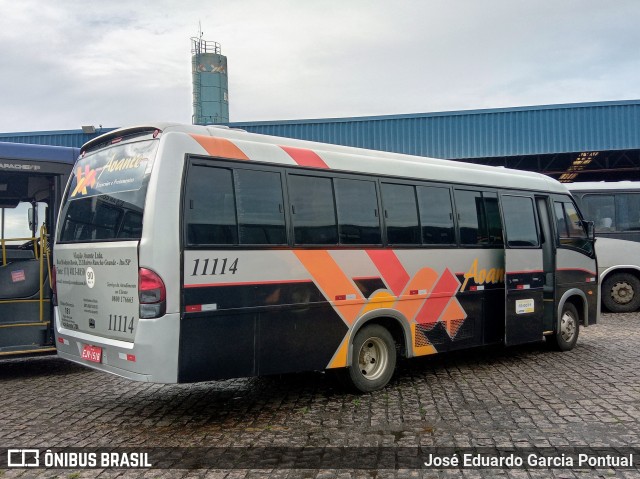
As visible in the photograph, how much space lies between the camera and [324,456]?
510 centimetres

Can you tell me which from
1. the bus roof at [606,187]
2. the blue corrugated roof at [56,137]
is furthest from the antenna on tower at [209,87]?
the bus roof at [606,187]

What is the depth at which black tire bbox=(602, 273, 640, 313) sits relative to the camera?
15.4m

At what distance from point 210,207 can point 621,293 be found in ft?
41.8

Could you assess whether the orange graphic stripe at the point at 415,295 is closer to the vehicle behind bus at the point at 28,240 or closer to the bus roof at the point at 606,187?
the vehicle behind bus at the point at 28,240

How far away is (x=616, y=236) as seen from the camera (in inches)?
625

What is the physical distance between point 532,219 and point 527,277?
3.12ft

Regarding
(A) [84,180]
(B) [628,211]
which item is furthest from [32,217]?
(B) [628,211]

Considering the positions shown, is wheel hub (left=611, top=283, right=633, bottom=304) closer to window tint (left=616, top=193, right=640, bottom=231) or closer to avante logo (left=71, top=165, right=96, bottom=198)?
window tint (left=616, top=193, right=640, bottom=231)

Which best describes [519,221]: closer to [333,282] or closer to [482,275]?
[482,275]

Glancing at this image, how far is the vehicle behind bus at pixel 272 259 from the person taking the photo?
5.61m

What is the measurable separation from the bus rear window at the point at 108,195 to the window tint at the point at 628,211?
13439 mm

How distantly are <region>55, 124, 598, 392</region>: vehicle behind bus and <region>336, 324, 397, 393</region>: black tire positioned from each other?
0.02 meters

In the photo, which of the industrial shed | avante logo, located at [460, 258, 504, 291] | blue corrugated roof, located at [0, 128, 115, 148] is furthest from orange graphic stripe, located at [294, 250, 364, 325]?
blue corrugated roof, located at [0, 128, 115, 148]

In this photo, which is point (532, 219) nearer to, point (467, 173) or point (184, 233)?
point (467, 173)
